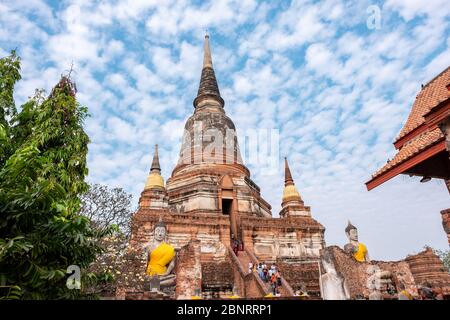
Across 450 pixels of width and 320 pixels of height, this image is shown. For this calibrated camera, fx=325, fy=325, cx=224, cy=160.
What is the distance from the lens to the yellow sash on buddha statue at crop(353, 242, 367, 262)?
46.2ft

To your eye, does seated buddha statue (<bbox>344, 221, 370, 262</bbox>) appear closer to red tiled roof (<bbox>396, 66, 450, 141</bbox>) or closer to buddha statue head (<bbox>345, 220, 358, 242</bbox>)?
buddha statue head (<bbox>345, 220, 358, 242</bbox>)

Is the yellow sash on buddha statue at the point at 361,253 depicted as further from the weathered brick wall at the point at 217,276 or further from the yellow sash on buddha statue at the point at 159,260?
the yellow sash on buddha statue at the point at 159,260

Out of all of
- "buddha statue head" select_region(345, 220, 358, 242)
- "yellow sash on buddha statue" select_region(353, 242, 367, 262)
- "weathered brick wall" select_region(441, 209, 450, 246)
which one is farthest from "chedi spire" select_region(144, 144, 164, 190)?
"weathered brick wall" select_region(441, 209, 450, 246)

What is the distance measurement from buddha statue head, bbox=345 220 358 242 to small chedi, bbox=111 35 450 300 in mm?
48

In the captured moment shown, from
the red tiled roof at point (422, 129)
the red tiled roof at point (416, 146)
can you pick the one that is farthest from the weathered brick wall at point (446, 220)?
the red tiled roof at point (416, 146)

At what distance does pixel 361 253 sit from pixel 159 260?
866 centimetres

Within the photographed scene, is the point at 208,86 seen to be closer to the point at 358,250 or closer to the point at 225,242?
the point at 225,242

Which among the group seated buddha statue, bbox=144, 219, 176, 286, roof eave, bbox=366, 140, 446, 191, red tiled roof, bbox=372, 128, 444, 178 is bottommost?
seated buddha statue, bbox=144, 219, 176, 286

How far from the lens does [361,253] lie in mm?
14195

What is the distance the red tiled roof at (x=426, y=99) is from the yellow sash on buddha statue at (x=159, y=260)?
865cm

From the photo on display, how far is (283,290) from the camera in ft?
44.2

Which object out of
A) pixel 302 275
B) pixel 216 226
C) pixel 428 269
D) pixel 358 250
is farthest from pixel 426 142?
pixel 216 226

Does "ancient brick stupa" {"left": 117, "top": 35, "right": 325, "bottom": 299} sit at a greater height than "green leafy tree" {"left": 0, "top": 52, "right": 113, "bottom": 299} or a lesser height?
greater

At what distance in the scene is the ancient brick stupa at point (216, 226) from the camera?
41.2ft
